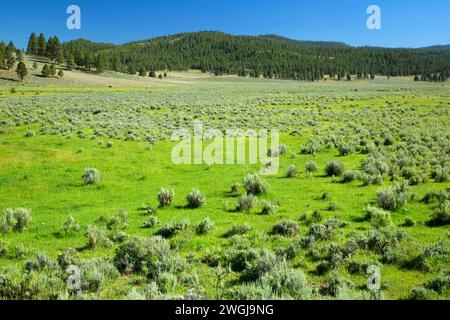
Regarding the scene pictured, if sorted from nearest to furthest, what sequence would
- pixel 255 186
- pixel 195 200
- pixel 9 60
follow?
pixel 195 200 < pixel 255 186 < pixel 9 60

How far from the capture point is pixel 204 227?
36.5 ft

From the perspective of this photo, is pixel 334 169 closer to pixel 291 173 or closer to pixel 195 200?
pixel 291 173

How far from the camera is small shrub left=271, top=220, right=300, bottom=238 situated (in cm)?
1068

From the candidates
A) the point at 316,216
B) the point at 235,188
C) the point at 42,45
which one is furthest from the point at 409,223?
the point at 42,45

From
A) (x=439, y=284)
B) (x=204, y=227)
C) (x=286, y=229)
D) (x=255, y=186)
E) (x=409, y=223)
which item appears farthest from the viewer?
(x=255, y=186)

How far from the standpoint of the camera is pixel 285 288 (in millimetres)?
7242

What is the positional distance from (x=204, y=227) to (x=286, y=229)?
233 cm

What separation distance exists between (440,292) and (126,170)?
48.3 feet

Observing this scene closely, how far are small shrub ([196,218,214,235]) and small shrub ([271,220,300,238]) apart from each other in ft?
5.90

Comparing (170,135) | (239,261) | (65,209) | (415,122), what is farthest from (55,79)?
(239,261)

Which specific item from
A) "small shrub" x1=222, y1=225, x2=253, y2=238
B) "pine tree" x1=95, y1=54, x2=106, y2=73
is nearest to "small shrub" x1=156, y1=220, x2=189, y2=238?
"small shrub" x1=222, y1=225, x2=253, y2=238

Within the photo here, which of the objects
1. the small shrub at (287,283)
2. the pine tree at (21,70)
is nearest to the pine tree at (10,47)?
the pine tree at (21,70)

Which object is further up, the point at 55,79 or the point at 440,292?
the point at 55,79

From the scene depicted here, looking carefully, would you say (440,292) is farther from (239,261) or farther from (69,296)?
(69,296)
